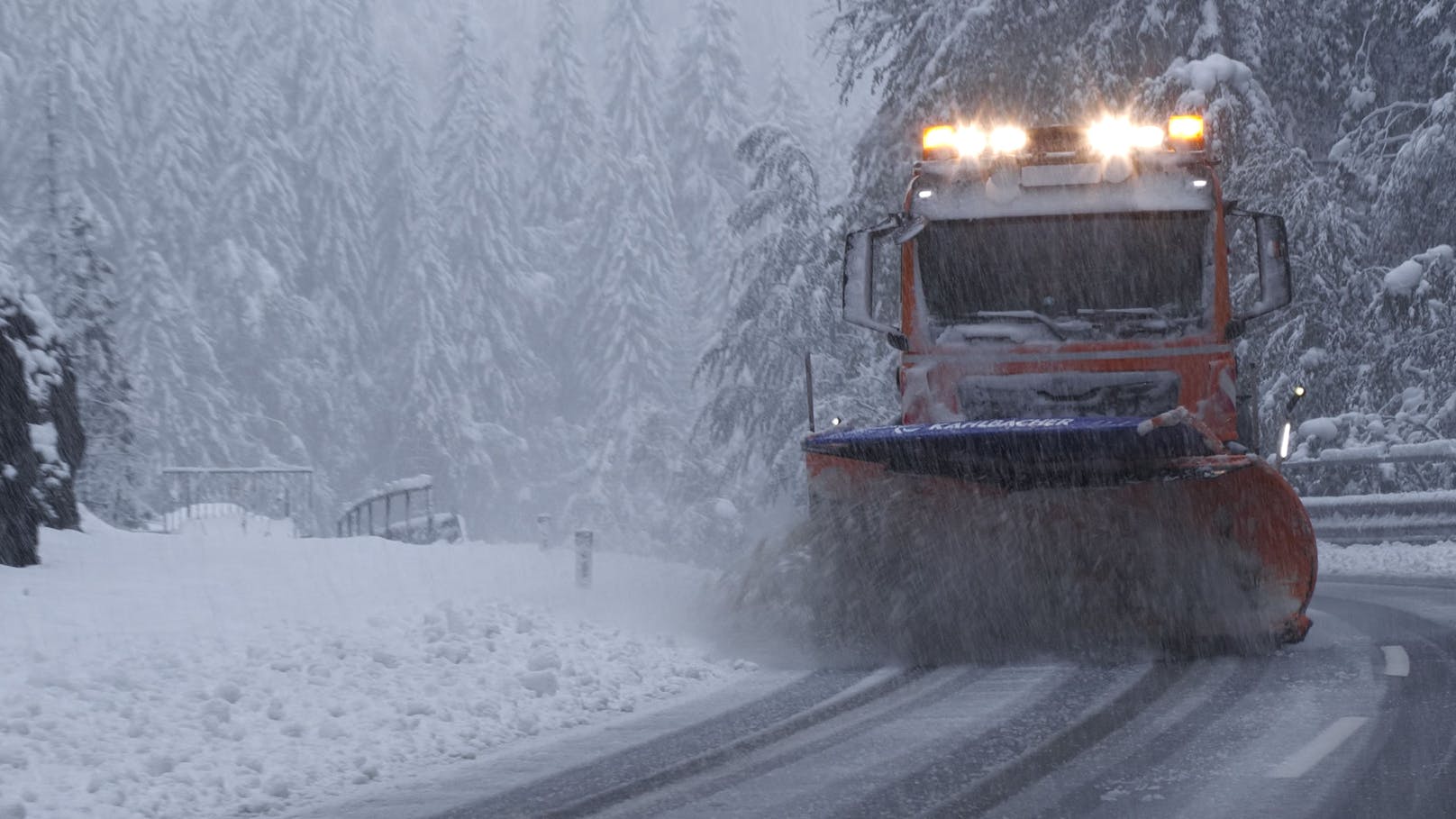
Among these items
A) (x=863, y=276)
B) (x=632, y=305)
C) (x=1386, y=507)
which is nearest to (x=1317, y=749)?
(x=863, y=276)

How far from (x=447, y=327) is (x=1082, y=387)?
47246 mm

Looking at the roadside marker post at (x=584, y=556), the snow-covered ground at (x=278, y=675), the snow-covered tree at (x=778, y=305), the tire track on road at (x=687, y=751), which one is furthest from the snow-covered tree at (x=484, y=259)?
the tire track on road at (x=687, y=751)

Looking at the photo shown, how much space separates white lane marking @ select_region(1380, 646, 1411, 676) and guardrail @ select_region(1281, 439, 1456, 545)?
928 centimetres

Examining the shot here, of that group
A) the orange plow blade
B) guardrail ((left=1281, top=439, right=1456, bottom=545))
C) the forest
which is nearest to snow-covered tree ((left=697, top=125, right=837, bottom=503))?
the forest

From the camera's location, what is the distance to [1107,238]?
11359 mm

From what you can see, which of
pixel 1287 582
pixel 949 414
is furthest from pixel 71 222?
pixel 1287 582

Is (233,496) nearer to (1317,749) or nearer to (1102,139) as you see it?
(1102,139)

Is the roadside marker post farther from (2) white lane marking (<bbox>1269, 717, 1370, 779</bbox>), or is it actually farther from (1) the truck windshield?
(2) white lane marking (<bbox>1269, 717, 1370, 779</bbox>)

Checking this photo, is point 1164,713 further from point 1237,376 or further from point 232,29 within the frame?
point 232,29

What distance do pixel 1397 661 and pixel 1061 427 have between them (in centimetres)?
226

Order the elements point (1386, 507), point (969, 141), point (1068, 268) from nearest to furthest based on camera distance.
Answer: point (1068, 268), point (969, 141), point (1386, 507)

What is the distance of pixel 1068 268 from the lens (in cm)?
1138

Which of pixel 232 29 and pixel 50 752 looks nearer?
pixel 50 752

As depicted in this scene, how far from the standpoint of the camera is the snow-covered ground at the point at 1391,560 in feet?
57.0
